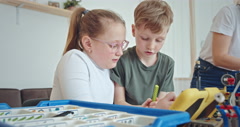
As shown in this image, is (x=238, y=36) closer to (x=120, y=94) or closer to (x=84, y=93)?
(x=120, y=94)

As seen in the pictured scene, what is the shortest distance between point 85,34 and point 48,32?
230 centimetres

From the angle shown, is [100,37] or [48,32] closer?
[100,37]

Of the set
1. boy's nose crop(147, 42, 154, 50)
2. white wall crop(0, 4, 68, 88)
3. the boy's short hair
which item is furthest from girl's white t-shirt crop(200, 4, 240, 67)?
white wall crop(0, 4, 68, 88)

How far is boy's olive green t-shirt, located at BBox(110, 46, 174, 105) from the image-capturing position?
1.16 meters

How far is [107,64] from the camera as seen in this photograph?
107 centimetres

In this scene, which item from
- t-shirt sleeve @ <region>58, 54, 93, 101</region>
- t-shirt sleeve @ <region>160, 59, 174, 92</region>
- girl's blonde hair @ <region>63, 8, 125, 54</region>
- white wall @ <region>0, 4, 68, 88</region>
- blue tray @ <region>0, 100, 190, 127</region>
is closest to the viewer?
blue tray @ <region>0, 100, 190, 127</region>

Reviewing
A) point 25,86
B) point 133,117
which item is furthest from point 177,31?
point 133,117

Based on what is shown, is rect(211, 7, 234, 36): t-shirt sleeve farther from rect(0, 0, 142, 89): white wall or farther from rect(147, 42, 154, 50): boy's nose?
rect(0, 0, 142, 89): white wall

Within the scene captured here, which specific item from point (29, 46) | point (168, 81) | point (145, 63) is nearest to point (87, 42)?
point (145, 63)

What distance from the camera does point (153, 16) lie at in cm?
115

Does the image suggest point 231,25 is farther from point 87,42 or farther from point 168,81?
point 87,42

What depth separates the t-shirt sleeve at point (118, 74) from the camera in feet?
3.79

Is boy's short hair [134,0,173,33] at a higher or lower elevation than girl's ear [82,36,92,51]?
higher

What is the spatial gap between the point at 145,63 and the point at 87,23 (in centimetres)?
34
